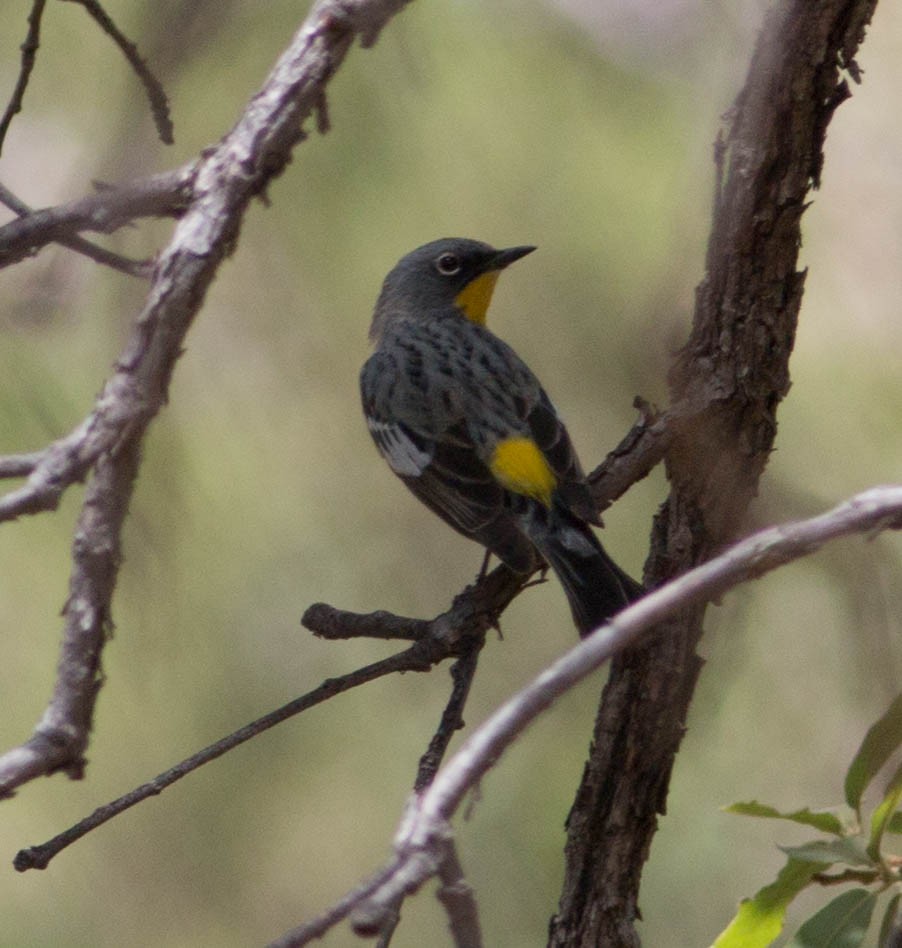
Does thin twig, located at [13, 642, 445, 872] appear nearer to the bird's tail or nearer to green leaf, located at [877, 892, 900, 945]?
the bird's tail

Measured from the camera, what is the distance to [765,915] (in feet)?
8.08

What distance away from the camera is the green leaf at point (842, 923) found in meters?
2.45

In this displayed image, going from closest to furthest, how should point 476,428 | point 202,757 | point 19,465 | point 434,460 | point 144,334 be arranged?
point 19,465 < point 144,334 < point 202,757 < point 434,460 < point 476,428

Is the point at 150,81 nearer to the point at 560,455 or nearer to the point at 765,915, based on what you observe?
the point at 560,455

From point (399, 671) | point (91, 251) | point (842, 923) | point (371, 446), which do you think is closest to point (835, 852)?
point (842, 923)

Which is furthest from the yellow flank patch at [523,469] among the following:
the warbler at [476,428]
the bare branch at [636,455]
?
the bare branch at [636,455]

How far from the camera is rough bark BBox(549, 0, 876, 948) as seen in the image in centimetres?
302

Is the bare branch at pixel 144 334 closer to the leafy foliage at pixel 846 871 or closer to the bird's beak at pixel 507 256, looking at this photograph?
the leafy foliage at pixel 846 871

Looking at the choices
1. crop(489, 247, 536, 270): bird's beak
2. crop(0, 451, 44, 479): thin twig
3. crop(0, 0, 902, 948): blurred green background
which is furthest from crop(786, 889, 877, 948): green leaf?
crop(489, 247, 536, 270): bird's beak

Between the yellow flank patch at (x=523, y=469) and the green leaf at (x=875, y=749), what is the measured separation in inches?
68.5

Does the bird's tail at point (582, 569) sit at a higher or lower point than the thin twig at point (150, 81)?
lower

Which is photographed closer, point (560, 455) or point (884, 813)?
point (884, 813)

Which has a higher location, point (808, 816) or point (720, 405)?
point (720, 405)

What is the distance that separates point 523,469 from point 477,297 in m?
1.63
